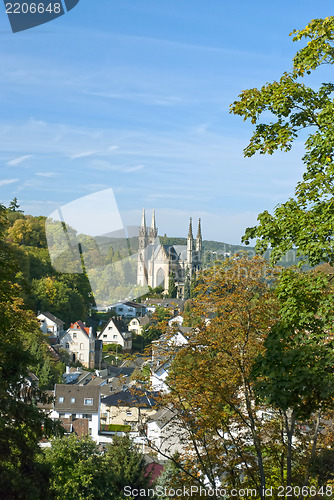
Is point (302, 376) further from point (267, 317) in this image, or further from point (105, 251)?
point (105, 251)

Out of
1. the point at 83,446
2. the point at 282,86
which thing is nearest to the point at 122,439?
the point at 83,446

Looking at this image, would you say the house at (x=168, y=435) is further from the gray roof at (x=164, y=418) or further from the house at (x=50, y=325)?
the house at (x=50, y=325)

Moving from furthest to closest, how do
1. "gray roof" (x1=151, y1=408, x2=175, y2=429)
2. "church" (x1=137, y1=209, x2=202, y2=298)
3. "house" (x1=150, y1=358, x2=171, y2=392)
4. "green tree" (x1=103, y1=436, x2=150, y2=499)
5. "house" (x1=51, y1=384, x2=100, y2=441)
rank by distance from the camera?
"church" (x1=137, y1=209, x2=202, y2=298) → "house" (x1=51, y1=384, x2=100, y2=441) → "green tree" (x1=103, y1=436, x2=150, y2=499) → "gray roof" (x1=151, y1=408, x2=175, y2=429) → "house" (x1=150, y1=358, x2=171, y2=392)

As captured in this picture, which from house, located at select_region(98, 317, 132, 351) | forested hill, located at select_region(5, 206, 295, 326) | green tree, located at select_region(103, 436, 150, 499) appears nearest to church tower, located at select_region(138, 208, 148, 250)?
forested hill, located at select_region(5, 206, 295, 326)

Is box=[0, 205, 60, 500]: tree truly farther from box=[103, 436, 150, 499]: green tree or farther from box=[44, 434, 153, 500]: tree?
box=[103, 436, 150, 499]: green tree

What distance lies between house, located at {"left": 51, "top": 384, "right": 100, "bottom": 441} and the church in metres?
73.1

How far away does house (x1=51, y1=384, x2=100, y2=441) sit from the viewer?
110 feet

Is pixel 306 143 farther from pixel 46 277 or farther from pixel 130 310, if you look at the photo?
pixel 130 310

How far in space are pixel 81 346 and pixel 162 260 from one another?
59.3 meters

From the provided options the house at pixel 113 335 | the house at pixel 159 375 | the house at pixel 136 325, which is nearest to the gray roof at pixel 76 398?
the house at pixel 159 375

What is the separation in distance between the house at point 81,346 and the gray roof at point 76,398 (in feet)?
65.2

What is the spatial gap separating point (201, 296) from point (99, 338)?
5598 cm

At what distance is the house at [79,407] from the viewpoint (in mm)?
33472

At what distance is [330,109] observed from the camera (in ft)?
22.7
